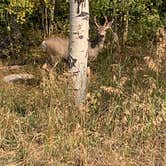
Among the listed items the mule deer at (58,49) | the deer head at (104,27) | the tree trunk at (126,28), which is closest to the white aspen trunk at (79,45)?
the mule deer at (58,49)

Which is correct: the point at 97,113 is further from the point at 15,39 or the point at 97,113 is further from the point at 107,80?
the point at 15,39

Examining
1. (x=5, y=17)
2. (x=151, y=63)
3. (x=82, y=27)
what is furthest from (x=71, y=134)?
(x=5, y=17)

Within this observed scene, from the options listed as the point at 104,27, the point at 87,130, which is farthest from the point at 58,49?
the point at 87,130

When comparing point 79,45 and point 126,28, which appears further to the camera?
point 126,28

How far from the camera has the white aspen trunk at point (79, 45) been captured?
7.11 meters

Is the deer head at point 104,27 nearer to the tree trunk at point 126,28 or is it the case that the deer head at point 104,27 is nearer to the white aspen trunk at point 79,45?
the tree trunk at point 126,28

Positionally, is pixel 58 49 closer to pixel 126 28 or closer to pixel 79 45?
pixel 126 28

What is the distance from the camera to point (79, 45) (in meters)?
7.21

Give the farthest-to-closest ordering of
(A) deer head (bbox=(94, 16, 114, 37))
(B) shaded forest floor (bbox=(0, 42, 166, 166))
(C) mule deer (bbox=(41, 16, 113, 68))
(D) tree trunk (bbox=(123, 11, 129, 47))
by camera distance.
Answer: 1. (D) tree trunk (bbox=(123, 11, 129, 47))
2. (A) deer head (bbox=(94, 16, 114, 37))
3. (C) mule deer (bbox=(41, 16, 113, 68))
4. (B) shaded forest floor (bbox=(0, 42, 166, 166))

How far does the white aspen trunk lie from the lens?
7.11 meters

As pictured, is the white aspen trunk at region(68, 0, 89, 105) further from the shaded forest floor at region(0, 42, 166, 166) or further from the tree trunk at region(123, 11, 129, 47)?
the tree trunk at region(123, 11, 129, 47)

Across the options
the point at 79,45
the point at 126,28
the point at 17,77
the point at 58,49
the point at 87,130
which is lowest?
the point at 17,77

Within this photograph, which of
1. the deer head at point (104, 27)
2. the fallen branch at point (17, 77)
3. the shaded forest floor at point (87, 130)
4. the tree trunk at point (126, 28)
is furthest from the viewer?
the tree trunk at point (126, 28)

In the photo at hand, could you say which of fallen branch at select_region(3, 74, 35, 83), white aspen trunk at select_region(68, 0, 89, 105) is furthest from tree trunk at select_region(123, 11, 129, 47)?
white aspen trunk at select_region(68, 0, 89, 105)
